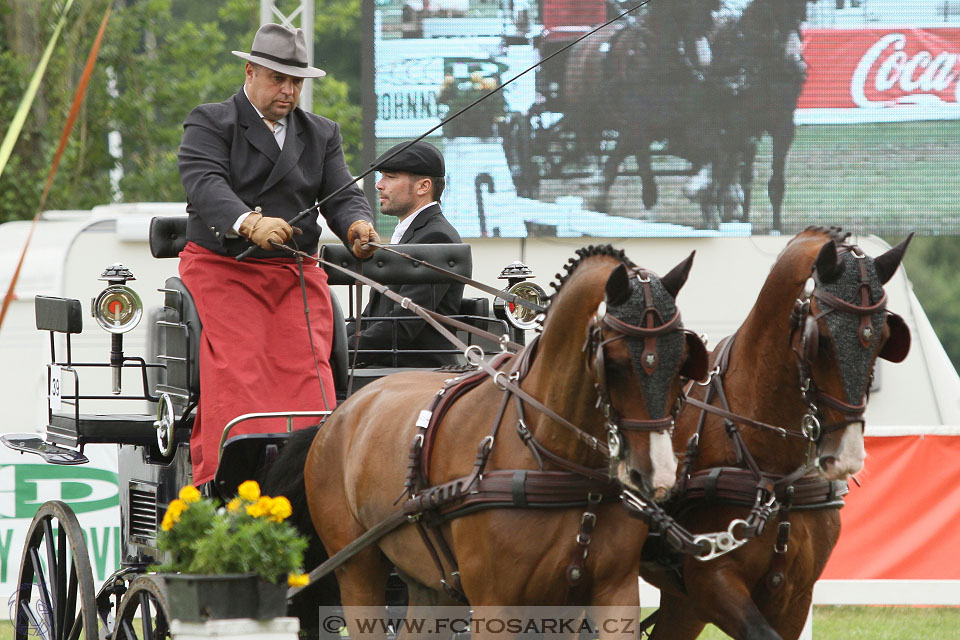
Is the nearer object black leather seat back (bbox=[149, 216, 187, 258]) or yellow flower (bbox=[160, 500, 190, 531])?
yellow flower (bbox=[160, 500, 190, 531])

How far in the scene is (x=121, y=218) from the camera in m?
10.7

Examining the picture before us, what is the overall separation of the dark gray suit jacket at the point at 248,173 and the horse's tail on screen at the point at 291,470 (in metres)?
0.68

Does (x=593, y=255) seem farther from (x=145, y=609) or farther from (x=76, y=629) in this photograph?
(x=76, y=629)

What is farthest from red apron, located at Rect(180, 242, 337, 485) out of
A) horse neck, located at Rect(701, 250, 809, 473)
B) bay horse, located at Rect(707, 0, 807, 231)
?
bay horse, located at Rect(707, 0, 807, 231)

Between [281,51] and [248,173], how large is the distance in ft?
1.49

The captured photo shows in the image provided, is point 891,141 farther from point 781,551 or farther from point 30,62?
point 30,62

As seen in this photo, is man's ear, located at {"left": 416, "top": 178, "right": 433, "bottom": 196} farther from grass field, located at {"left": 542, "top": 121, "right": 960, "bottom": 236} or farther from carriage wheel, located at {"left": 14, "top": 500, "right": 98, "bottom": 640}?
grass field, located at {"left": 542, "top": 121, "right": 960, "bottom": 236}

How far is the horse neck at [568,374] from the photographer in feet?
11.9

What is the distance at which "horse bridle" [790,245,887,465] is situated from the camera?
3.70 metres

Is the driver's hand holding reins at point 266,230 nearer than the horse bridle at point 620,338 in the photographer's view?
No

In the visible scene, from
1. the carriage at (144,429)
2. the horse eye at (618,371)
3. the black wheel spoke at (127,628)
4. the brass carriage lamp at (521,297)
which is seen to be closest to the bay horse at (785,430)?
the horse eye at (618,371)

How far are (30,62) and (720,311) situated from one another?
25.5ft

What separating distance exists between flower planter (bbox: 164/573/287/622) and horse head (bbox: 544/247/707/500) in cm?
98

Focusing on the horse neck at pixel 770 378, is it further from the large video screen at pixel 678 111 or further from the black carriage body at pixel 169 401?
the large video screen at pixel 678 111
